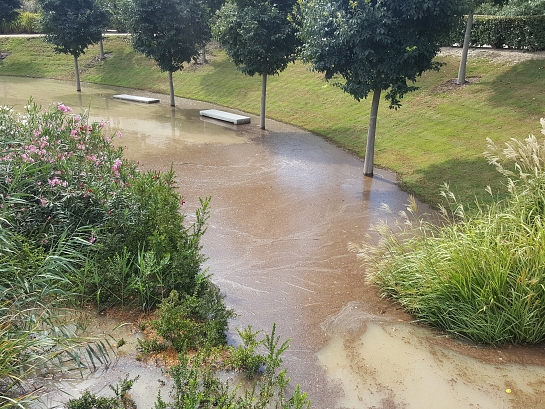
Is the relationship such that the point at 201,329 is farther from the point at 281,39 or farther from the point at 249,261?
the point at 281,39

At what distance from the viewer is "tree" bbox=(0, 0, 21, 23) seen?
3284cm

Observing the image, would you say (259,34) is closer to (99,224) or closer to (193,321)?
(99,224)

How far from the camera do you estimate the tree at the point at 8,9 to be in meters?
32.8

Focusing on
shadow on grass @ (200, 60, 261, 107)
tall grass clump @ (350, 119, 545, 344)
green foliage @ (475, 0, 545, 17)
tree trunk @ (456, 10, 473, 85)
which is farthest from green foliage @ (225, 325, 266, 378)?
green foliage @ (475, 0, 545, 17)

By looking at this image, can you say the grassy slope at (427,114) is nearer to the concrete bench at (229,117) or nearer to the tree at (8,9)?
the concrete bench at (229,117)

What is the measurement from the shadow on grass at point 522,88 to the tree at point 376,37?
4186mm

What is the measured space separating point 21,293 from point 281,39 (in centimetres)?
1139

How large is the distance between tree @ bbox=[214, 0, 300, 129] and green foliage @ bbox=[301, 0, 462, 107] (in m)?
3.63

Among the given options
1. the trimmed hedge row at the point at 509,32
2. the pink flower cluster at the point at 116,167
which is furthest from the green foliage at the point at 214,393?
the trimmed hedge row at the point at 509,32

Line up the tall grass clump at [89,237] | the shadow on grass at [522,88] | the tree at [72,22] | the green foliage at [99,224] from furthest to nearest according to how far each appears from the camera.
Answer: the tree at [72,22], the shadow on grass at [522,88], the green foliage at [99,224], the tall grass clump at [89,237]

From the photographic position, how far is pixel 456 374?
483cm

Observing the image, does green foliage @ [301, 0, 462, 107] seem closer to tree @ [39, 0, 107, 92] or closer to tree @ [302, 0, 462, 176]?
tree @ [302, 0, 462, 176]

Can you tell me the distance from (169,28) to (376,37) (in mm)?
10508

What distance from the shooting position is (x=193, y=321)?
17.0 ft
